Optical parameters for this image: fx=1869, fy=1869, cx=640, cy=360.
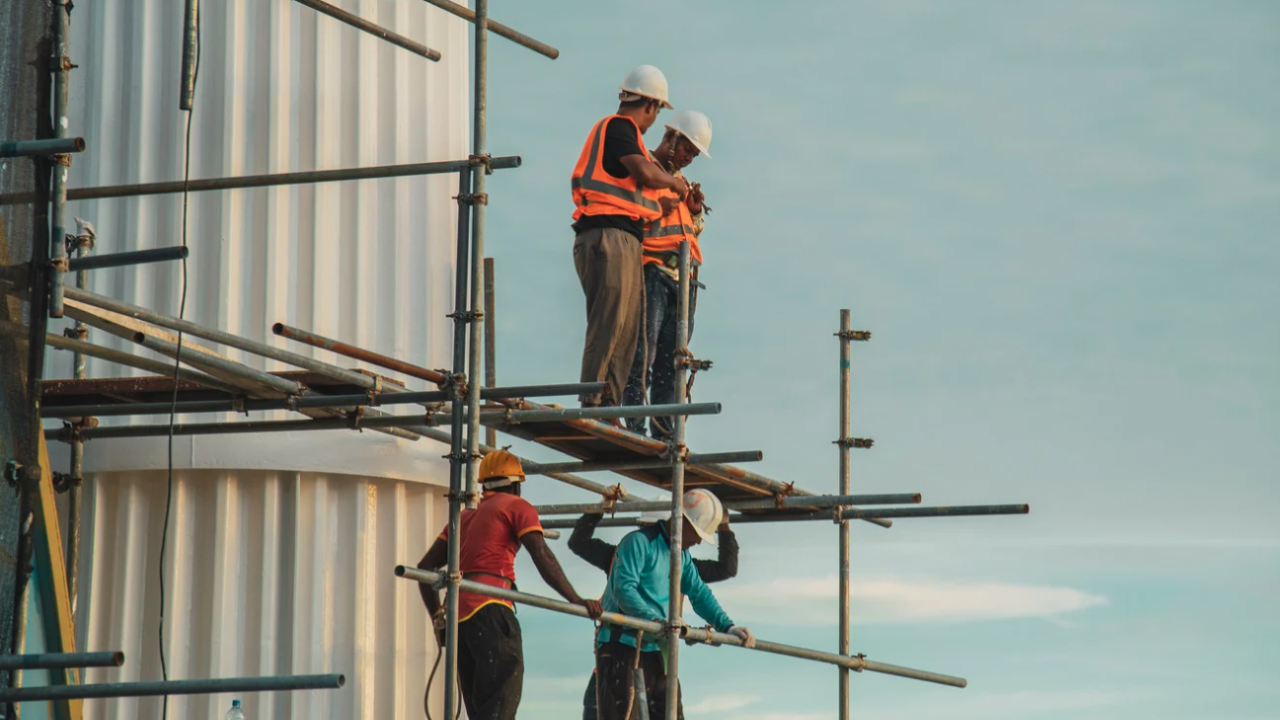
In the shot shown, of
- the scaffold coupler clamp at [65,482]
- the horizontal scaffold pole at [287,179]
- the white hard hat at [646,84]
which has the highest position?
the white hard hat at [646,84]

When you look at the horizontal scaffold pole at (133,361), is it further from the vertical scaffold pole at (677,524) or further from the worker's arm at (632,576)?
the vertical scaffold pole at (677,524)

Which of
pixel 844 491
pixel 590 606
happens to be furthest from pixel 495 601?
pixel 844 491

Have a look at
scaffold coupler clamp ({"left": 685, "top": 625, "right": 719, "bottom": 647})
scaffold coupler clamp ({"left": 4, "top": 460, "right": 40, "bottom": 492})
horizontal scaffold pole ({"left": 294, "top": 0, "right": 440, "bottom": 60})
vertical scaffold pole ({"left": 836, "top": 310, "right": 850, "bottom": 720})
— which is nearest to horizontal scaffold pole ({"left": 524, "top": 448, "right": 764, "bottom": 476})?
scaffold coupler clamp ({"left": 685, "top": 625, "right": 719, "bottom": 647})

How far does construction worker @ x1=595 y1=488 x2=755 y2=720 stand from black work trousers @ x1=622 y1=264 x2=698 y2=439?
104 centimetres

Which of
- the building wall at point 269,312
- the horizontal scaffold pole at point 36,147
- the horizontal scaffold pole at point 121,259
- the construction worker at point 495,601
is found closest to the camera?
the horizontal scaffold pole at point 36,147

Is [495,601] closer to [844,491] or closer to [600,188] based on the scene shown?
[600,188]

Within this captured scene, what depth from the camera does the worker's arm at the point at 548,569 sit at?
34.4 ft

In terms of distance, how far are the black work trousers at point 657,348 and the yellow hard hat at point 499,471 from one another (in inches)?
68.4

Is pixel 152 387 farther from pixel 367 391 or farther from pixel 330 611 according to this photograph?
pixel 330 611

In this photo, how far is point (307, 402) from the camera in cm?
1098

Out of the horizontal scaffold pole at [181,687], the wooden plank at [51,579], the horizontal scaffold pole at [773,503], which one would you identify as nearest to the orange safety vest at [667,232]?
the horizontal scaffold pole at [773,503]

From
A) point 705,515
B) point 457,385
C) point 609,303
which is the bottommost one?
point 705,515

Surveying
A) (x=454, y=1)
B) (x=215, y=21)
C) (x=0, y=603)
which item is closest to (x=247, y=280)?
(x=215, y=21)

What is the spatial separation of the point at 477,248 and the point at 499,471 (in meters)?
1.31
